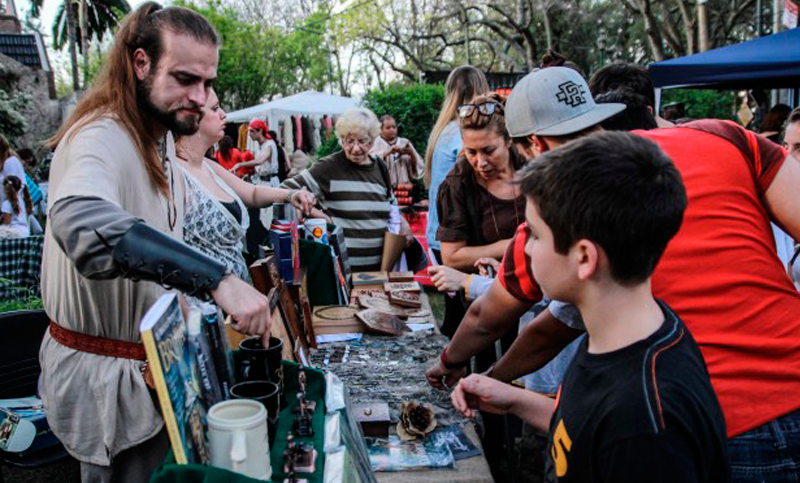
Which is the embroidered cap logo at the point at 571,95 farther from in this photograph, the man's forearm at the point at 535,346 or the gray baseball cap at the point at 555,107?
the man's forearm at the point at 535,346

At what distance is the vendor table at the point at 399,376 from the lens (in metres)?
1.78

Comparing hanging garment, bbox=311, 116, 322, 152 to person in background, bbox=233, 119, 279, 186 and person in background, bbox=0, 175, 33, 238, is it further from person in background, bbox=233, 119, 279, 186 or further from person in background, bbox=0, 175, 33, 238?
person in background, bbox=0, 175, 33, 238

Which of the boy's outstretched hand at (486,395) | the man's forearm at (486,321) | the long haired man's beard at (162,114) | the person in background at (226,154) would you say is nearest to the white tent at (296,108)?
the person in background at (226,154)

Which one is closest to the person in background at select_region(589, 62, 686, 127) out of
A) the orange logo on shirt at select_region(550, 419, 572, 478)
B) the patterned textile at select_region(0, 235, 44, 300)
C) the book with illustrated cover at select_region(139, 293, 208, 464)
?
the orange logo on shirt at select_region(550, 419, 572, 478)

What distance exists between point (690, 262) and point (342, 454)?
88 centimetres

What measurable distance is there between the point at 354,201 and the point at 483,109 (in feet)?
4.89

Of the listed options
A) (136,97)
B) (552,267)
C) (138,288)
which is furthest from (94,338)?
(552,267)

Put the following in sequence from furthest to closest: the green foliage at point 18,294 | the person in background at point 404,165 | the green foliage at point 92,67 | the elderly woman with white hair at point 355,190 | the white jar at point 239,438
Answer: the person in background at point 404,165 → the elderly woman with white hair at point 355,190 → the green foliage at point 18,294 → the green foliage at point 92,67 → the white jar at point 239,438

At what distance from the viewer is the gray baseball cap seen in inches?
72.4

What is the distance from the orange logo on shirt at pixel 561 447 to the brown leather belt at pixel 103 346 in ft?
3.14

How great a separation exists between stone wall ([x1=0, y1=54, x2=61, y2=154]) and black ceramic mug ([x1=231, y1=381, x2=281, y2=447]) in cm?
1787

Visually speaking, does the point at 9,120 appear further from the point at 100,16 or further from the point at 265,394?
the point at 100,16

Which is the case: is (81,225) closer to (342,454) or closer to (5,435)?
(342,454)

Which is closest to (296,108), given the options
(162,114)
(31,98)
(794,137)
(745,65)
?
(31,98)
